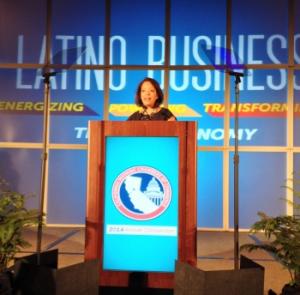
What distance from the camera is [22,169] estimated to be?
265 inches

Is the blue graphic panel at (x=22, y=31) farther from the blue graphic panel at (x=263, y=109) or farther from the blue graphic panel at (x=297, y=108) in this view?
the blue graphic panel at (x=297, y=108)

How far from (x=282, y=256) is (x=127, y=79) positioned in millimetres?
4614

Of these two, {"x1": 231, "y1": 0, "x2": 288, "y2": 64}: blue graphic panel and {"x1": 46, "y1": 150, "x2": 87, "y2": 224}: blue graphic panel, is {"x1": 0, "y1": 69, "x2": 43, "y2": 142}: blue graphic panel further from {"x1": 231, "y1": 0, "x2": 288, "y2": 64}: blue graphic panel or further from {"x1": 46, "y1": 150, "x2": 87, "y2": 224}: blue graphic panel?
{"x1": 231, "y1": 0, "x2": 288, "y2": 64}: blue graphic panel

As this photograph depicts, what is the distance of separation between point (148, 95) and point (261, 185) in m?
4.07

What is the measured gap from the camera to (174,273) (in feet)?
7.93

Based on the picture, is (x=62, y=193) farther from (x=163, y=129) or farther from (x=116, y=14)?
(x=163, y=129)

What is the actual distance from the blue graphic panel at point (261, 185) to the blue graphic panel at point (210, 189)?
0.18 meters

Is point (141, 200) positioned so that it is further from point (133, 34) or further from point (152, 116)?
point (133, 34)

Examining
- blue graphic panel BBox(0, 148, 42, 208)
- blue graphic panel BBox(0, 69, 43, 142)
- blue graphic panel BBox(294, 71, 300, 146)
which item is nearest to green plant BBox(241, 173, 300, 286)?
blue graphic panel BBox(294, 71, 300, 146)

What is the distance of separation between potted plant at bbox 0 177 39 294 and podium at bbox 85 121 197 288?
474 mm

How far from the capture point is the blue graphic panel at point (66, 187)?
6.65m

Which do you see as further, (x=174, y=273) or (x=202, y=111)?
(x=202, y=111)

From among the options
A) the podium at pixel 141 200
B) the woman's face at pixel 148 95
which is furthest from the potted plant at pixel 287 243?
the woman's face at pixel 148 95

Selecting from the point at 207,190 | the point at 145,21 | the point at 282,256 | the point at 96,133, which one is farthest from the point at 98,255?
the point at 145,21
